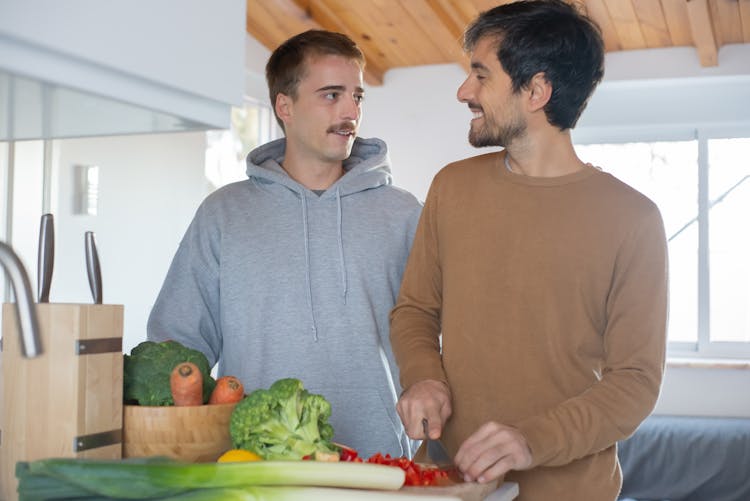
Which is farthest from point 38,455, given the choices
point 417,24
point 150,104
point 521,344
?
point 417,24

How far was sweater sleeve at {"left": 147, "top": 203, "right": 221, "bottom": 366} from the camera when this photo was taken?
2.30m

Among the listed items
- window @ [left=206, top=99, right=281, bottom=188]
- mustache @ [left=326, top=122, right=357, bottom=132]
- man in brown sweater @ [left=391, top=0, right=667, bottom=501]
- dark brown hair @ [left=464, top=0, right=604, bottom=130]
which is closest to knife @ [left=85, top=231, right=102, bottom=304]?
man in brown sweater @ [left=391, top=0, right=667, bottom=501]

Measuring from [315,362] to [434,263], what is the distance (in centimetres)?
40

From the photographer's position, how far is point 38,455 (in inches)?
54.9

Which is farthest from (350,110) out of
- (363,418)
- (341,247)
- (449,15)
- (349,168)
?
(449,15)

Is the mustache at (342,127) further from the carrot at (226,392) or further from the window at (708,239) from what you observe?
the window at (708,239)

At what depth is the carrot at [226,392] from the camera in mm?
1566

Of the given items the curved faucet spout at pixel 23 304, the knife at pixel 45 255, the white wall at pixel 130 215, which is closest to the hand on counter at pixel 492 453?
the knife at pixel 45 255

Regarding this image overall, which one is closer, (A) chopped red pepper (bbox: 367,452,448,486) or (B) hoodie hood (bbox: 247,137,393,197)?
(A) chopped red pepper (bbox: 367,452,448,486)

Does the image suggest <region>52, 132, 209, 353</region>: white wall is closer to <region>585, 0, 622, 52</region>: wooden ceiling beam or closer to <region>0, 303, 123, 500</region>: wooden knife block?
<region>585, 0, 622, 52</region>: wooden ceiling beam

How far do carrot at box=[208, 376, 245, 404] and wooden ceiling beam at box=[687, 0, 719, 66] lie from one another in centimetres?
406

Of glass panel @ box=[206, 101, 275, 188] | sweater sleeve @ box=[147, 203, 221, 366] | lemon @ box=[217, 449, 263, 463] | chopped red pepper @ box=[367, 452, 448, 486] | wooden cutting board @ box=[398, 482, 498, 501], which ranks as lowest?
wooden cutting board @ box=[398, 482, 498, 501]

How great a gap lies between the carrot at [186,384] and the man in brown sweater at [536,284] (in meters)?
0.45

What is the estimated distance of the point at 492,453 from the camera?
5.30 feet
